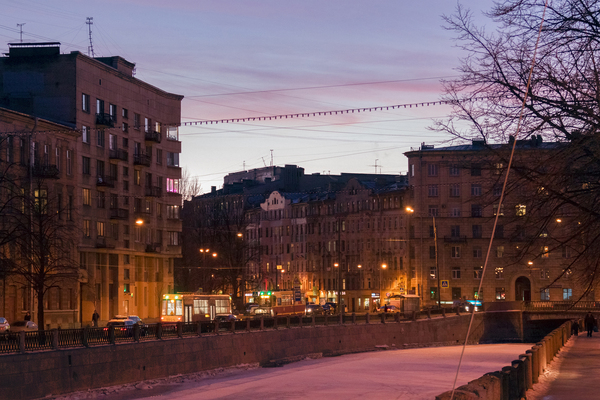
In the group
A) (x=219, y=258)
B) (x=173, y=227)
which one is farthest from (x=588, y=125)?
(x=219, y=258)

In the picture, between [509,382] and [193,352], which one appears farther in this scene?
[193,352]

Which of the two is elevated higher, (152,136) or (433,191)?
(152,136)

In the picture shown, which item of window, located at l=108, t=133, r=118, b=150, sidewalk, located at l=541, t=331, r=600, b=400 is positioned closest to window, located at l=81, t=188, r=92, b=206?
window, located at l=108, t=133, r=118, b=150

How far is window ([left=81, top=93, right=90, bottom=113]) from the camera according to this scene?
73.6 m

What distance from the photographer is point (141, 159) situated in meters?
82.9

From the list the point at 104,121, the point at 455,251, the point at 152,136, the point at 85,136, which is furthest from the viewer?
the point at 455,251

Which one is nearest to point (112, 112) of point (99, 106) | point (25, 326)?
point (99, 106)

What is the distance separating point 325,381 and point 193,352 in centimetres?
653

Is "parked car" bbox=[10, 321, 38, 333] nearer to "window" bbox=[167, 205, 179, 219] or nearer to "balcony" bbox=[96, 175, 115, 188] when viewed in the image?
"balcony" bbox=[96, 175, 115, 188]

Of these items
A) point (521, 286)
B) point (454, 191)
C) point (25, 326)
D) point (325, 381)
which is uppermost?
point (454, 191)

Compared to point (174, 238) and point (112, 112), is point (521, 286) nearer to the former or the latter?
point (174, 238)

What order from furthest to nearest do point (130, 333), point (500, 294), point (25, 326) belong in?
point (500, 294) < point (25, 326) < point (130, 333)

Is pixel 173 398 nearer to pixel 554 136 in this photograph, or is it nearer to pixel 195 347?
pixel 195 347

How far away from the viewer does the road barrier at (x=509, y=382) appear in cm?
1402
